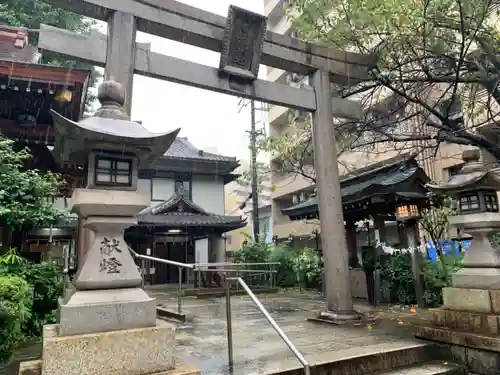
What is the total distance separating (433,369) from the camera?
4.52m

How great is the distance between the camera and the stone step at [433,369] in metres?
4.39

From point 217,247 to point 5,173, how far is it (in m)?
11.8

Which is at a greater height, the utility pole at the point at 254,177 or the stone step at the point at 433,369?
the utility pole at the point at 254,177

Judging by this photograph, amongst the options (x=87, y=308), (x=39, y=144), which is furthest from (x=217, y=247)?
(x=87, y=308)

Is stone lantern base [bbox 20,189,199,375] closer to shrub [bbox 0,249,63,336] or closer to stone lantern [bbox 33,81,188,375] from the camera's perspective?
stone lantern [bbox 33,81,188,375]

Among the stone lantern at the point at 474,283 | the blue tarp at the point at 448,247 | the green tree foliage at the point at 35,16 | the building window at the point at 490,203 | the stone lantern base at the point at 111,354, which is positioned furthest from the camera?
the green tree foliage at the point at 35,16

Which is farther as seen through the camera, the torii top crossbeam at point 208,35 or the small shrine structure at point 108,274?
the torii top crossbeam at point 208,35

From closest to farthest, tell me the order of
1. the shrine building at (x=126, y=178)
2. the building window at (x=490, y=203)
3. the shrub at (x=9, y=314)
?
the shrub at (x=9, y=314) → the building window at (x=490, y=203) → the shrine building at (x=126, y=178)

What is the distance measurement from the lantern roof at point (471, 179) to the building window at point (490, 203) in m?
0.11

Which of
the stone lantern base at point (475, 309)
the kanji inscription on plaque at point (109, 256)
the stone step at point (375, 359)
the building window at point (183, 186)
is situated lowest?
the stone step at point (375, 359)

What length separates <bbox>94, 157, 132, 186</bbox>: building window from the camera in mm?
3496

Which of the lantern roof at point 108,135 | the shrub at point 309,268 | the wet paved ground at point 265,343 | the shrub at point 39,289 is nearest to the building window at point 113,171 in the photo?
the lantern roof at point 108,135

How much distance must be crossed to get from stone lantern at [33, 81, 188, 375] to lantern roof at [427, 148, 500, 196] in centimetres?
403

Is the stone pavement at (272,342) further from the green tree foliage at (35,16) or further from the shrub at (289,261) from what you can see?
the green tree foliage at (35,16)
